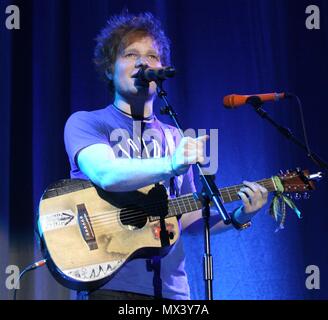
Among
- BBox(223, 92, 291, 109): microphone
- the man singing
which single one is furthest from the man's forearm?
BBox(223, 92, 291, 109): microphone

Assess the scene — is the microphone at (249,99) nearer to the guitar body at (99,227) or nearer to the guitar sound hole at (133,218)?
the guitar body at (99,227)

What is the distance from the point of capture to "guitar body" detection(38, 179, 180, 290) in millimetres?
1925

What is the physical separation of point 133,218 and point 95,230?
0.48 ft

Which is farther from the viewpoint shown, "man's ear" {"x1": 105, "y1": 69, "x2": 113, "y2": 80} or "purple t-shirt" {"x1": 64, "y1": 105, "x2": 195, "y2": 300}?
"man's ear" {"x1": 105, "y1": 69, "x2": 113, "y2": 80}

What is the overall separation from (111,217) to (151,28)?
83 cm

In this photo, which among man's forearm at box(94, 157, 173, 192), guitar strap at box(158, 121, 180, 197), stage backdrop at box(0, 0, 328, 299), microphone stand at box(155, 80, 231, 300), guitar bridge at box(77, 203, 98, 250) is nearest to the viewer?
microphone stand at box(155, 80, 231, 300)

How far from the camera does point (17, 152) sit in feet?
8.72

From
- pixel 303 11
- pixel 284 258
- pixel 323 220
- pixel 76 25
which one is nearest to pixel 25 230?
pixel 76 25

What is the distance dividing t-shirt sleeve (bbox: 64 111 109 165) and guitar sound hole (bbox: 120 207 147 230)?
10.4 inches

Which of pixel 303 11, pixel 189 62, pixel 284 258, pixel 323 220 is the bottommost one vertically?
pixel 284 258

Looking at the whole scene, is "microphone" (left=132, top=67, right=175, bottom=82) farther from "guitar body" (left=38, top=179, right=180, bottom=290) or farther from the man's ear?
"guitar body" (left=38, top=179, right=180, bottom=290)

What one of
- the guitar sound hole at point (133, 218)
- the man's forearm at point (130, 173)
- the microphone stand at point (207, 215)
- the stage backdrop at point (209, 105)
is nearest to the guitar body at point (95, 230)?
the guitar sound hole at point (133, 218)

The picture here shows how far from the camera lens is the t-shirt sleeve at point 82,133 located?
203 centimetres
